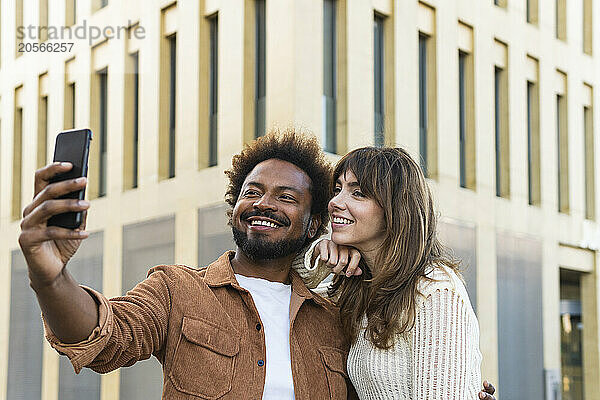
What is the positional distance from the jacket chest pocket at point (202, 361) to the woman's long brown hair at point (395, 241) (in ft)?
1.85

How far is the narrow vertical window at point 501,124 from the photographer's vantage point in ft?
47.9

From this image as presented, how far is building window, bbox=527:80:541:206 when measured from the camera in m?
15.4

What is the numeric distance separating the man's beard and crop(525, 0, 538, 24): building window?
13080 mm

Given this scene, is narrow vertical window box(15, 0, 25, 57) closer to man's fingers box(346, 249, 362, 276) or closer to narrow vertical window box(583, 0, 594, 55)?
narrow vertical window box(583, 0, 594, 55)

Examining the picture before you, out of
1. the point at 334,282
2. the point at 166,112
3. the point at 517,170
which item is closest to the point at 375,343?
the point at 334,282

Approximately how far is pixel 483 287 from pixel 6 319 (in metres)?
8.35

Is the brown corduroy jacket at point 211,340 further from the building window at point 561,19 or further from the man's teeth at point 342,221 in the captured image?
the building window at point 561,19

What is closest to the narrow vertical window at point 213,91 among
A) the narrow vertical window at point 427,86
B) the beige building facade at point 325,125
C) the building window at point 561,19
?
the beige building facade at point 325,125

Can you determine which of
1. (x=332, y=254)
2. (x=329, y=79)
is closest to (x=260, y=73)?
(x=329, y=79)

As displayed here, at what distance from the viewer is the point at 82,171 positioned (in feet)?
7.21

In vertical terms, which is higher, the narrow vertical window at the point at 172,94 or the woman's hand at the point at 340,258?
the narrow vertical window at the point at 172,94

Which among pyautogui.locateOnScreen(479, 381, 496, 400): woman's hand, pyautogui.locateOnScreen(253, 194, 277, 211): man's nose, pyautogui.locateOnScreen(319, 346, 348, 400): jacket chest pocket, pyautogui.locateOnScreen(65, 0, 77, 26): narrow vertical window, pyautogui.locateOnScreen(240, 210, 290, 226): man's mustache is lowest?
pyautogui.locateOnScreen(479, 381, 496, 400): woman's hand

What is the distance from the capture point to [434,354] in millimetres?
3152

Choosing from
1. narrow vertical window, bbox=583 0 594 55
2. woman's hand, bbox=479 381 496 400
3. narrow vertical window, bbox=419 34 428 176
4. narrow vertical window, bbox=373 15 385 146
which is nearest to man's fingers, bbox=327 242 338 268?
woman's hand, bbox=479 381 496 400
